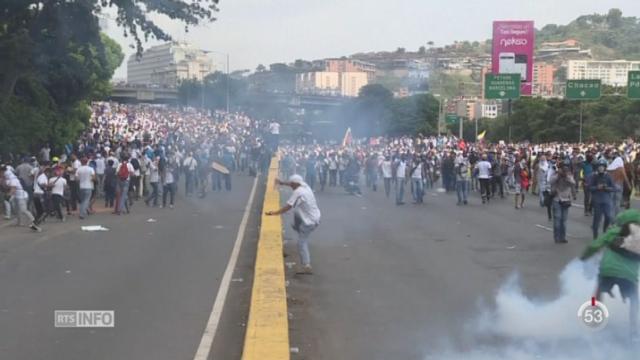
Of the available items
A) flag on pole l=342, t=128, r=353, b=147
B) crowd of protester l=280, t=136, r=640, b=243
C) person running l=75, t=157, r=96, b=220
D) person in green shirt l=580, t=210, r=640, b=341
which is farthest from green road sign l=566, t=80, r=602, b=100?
person in green shirt l=580, t=210, r=640, b=341

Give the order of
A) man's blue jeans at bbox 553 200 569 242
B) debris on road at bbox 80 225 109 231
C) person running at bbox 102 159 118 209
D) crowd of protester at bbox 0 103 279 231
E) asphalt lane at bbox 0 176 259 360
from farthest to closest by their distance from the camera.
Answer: person running at bbox 102 159 118 209, crowd of protester at bbox 0 103 279 231, debris on road at bbox 80 225 109 231, man's blue jeans at bbox 553 200 569 242, asphalt lane at bbox 0 176 259 360

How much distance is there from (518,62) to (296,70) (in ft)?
78.9

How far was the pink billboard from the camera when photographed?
44938 millimetres

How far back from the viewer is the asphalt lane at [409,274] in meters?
8.65

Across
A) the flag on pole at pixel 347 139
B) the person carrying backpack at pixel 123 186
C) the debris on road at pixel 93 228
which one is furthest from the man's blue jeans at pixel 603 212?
the flag on pole at pixel 347 139

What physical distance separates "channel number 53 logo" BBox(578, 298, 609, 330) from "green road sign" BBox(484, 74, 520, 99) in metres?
35.7

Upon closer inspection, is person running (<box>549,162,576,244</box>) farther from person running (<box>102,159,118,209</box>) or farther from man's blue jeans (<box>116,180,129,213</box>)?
person running (<box>102,159,118,209</box>)

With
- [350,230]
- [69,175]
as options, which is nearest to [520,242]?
[350,230]

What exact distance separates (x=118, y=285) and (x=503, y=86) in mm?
34695

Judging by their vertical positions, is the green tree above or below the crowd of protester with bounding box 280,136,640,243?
above

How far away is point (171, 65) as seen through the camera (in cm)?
5997

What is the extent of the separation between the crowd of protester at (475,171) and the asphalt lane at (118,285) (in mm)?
6837

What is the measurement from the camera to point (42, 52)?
2973 cm

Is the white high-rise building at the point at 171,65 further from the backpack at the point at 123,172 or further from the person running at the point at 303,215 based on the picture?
the person running at the point at 303,215
